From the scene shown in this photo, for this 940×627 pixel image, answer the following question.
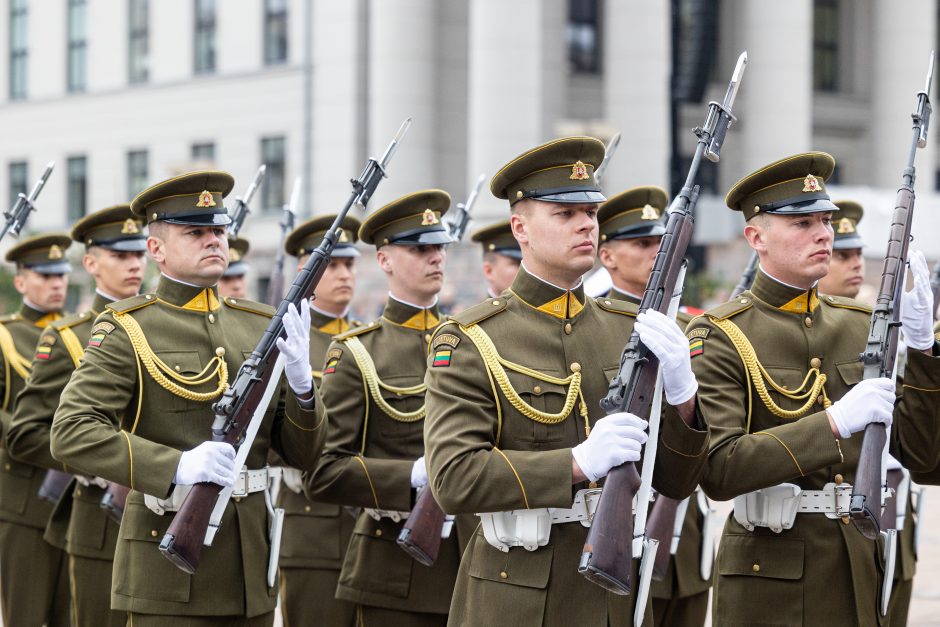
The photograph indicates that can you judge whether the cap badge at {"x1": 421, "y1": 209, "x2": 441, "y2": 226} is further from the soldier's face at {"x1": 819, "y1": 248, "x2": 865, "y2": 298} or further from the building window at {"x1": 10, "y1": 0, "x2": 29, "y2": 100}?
the building window at {"x1": 10, "y1": 0, "x2": 29, "y2": 100}

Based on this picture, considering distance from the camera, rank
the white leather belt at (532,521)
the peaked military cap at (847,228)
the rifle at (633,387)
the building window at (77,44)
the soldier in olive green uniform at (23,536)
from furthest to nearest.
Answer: the building window at (77,44), the soldier in olive green uniform at (23,536), the peaked military cap at (847,228), the white leather belt at (532,521), the rifle at (633,387)

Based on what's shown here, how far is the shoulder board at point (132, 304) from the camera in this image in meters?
5.15

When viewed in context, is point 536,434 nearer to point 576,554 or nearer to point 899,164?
point 576,554

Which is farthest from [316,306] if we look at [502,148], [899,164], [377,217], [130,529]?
[899,164]

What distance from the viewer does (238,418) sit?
4859 mm

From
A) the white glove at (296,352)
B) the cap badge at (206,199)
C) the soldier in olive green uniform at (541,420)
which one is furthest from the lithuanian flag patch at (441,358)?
the cap badge at (206,199)

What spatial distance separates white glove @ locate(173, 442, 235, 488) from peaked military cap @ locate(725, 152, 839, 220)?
6.03 ft

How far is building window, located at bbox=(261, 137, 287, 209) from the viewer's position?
32.6 metres

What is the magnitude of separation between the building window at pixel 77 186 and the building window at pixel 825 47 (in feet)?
58.9

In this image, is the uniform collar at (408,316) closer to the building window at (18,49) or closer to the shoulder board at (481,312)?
the shoulder board at (481,312)

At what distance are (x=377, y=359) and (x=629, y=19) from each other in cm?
2376

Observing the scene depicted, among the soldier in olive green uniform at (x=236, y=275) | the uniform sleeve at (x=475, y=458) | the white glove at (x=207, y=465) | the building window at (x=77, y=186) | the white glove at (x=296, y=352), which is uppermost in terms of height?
the building window at (x=77, y=186)

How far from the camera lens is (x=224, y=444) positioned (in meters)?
4.75

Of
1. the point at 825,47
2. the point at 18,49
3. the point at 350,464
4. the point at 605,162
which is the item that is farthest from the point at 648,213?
the point at 18,49
